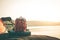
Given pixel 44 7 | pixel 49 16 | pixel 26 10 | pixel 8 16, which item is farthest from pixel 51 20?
pixel 8 16

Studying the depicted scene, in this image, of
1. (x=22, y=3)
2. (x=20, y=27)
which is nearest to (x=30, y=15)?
(x=22, y=3)

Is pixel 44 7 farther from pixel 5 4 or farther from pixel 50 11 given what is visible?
pixel 5 4

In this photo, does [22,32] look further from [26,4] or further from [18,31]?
[26,4]

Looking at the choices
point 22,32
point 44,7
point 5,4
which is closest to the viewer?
point 22,32

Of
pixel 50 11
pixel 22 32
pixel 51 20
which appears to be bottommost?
pixel 22 32

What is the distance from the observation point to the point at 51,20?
260cm

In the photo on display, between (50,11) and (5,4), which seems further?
(50,11)

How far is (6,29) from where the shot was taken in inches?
70.3

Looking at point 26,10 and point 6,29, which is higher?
point 26,10

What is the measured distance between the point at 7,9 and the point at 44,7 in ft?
2.39

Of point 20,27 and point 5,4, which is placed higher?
point 5,4

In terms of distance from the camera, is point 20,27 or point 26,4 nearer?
point 20,27

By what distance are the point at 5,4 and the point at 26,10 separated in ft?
1.36

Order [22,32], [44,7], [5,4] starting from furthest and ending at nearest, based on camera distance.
→ 1. [44,7]
2. [5,4]
3. [22,32]
